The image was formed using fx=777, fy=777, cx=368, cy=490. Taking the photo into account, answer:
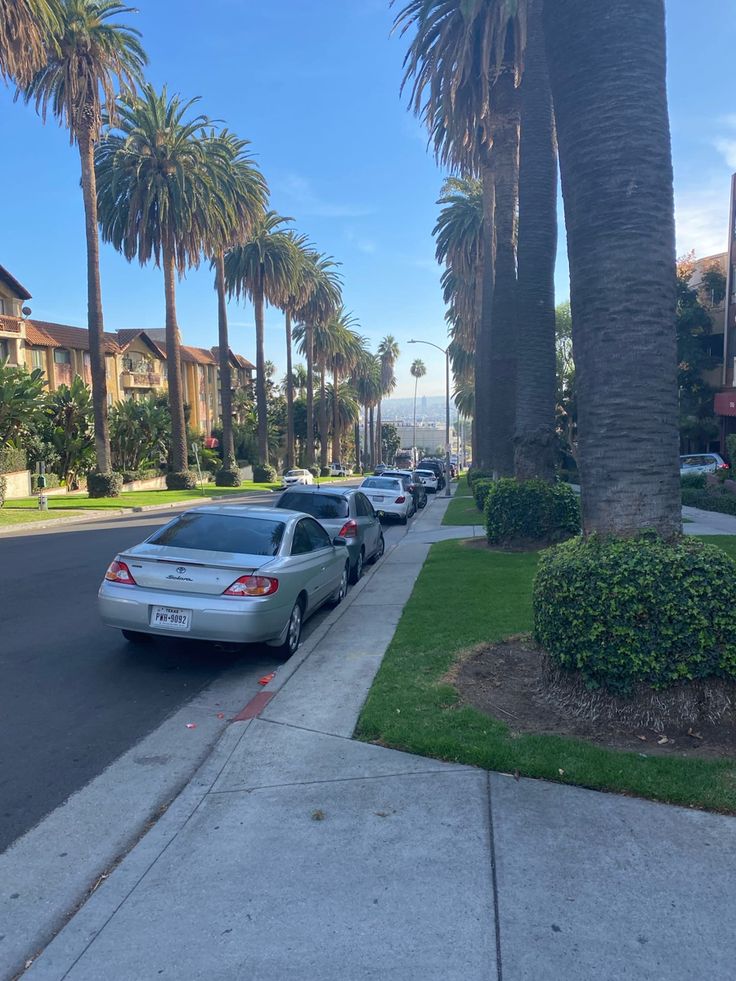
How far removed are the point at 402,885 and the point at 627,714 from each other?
221cm

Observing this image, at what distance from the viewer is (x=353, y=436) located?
116688 mm

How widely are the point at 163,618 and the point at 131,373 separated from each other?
189ft

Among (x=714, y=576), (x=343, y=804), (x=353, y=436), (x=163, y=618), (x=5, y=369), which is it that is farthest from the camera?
(x=353, y=436)

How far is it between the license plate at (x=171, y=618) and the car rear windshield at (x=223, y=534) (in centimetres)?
76

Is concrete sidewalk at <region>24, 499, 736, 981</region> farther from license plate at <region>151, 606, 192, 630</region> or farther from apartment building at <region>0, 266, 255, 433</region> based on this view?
apartment building at <region>0, 266, 255, 433</region>

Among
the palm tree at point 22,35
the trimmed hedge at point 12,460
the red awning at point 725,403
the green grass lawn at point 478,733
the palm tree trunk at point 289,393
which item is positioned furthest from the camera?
the palm tree trunk at point 289,393

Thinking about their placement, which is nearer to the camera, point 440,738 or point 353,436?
point 440,738

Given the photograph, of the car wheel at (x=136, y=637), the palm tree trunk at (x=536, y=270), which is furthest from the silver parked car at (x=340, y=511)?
the car wheel at (x=136, y=637)

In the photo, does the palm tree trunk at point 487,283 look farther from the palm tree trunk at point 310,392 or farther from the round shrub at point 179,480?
the palm tree trunk at point 310,392

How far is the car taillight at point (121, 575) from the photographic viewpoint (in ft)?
23.6

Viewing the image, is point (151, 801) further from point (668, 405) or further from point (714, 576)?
point (668, 405)

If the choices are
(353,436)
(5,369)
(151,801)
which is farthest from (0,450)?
(353,436)

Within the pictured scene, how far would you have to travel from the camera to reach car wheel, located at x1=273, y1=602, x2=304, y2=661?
7602 mm

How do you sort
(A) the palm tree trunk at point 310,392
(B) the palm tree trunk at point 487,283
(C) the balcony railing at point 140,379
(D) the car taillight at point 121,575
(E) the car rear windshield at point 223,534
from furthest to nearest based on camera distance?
(A) the palm tree trunk at point 310,392 < (C) the balcony railing at point 140,379 < (B) the palm tree trunk at point 487,283 < (E) the car rear windshield at point 223,534 < (D) the car taillight at point 121,575
